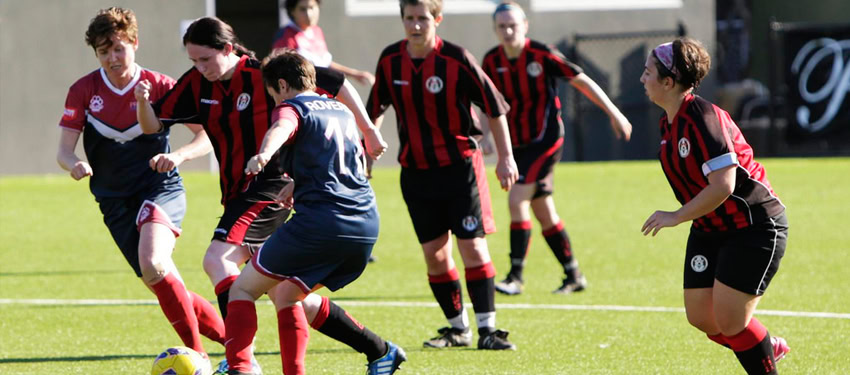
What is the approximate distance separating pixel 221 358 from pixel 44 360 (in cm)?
92

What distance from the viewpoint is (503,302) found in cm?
809

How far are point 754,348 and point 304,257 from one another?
6.30 ft

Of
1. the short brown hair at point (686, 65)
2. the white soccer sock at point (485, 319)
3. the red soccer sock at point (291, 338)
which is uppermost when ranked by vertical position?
the short brown hair at point (686, 65)

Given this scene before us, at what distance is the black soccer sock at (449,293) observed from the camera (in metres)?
6.48

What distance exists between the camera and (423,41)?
6293 millimetres

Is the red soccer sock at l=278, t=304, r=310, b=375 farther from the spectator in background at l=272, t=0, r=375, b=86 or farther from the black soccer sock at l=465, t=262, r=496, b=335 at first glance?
the spectator in background at l=272, t=0, r=375, b=86

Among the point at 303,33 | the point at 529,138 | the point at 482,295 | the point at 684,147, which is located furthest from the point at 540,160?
the point at 684,147

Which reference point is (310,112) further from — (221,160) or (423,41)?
(423,41)

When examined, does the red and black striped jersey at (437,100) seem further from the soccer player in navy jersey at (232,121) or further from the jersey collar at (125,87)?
the jersey collar at (125,87)

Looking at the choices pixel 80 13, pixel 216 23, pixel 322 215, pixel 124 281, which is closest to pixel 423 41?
pixel 216 23

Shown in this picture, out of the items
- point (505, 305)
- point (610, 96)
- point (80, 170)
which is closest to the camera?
point (80, 170)

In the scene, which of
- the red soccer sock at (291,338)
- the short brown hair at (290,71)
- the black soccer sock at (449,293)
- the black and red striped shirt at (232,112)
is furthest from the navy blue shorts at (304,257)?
the black soccer sock at (449,293)

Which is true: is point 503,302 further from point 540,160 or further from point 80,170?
Answer: point 80,170

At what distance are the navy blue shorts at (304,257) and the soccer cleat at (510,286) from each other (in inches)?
141
